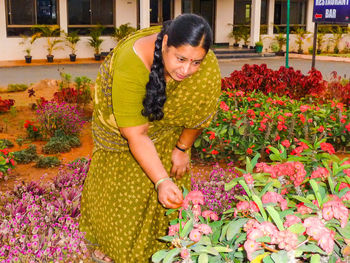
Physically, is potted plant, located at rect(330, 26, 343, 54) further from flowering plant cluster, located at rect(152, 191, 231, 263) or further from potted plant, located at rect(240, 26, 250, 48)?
flowering plant cluster, located at rect(152, 191, 231, 263)

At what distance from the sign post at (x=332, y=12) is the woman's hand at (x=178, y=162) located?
21.0 feet

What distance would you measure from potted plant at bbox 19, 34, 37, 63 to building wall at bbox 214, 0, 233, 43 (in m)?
8.63

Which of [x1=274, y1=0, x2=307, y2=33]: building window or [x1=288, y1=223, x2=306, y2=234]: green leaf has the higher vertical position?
[x1=274, y1=0, x2=307, y2=33]: building window

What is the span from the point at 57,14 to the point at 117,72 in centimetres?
1820

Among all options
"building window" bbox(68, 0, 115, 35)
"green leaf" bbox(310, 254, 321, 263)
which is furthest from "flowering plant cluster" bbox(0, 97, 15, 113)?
"building window" bbox(68, 0, 115, 35)

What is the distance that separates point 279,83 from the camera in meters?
6.73

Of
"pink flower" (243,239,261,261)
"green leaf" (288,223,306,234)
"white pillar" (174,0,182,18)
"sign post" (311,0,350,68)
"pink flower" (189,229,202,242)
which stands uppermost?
"white pillar" (174,0,182,18)

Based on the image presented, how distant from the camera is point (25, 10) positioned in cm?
1905

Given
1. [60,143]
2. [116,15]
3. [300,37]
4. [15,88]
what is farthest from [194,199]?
[300,37]

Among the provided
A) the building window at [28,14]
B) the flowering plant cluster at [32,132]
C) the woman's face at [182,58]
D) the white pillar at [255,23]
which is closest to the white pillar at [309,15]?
the white pillar at [255,23]

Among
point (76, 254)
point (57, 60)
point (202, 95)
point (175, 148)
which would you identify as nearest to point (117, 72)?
point (202, 95)

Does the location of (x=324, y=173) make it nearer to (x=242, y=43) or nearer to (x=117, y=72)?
(x=117, y=72)

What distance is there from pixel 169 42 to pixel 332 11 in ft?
25.4

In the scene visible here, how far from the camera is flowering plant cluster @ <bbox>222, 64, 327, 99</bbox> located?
6703mm
